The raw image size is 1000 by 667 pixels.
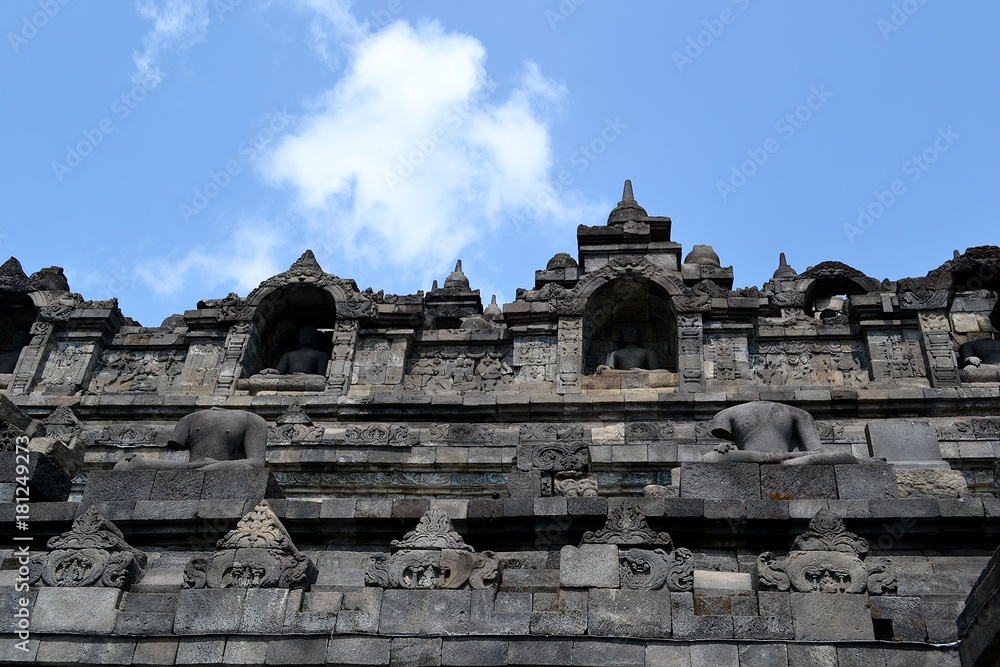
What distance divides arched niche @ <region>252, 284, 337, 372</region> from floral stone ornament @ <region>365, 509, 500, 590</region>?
46.4ft

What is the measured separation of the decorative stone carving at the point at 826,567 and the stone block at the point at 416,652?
129 inches

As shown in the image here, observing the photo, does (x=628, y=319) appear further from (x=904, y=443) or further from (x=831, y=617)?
(x=831, y=617)

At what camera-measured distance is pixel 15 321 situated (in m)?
27.1

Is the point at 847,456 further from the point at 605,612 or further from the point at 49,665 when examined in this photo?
the point at 49,665

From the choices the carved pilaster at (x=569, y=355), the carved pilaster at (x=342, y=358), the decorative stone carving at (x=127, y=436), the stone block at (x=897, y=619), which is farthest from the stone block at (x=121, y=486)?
the carved pilaster at (x=569, y=355)

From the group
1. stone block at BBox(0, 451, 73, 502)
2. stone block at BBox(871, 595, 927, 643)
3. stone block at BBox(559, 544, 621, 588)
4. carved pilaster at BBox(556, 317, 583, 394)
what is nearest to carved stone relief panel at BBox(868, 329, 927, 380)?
carved pilaster at BBox(556, 317, 583, 394)

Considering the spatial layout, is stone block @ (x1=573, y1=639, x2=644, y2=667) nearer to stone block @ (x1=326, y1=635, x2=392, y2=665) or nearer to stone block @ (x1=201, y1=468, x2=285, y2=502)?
stone block @ (x1=326, y1=635, x2=392, y2=665)

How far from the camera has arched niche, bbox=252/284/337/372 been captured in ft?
83.5

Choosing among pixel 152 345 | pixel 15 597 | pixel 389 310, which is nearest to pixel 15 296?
pixel 152 345

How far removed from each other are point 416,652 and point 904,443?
8231mm

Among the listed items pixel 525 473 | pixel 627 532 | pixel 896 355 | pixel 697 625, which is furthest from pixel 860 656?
pixel 896 355

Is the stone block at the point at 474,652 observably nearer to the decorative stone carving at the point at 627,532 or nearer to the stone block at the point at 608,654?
the stone block at the point at 608,654

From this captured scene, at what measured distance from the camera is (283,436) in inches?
816

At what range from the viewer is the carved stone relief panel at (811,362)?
22.8 metres
